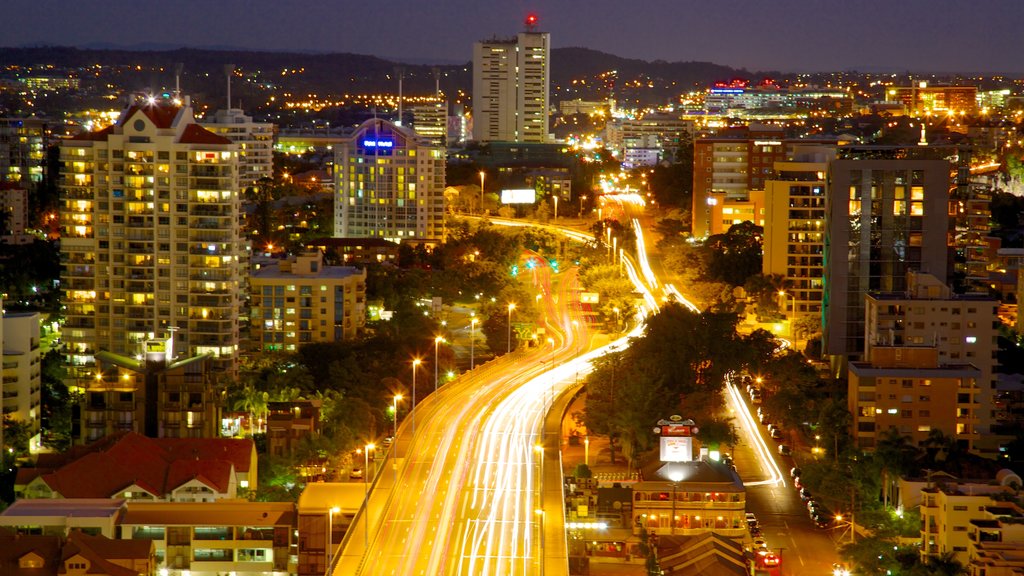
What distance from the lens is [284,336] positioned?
32.8m

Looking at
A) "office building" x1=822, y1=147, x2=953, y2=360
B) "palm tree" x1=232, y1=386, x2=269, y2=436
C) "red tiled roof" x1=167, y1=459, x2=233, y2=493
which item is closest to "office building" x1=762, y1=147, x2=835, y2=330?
"office building" x1=822, y1=147, x2=953, y2=360

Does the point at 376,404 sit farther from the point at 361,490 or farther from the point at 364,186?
the point at 364,186

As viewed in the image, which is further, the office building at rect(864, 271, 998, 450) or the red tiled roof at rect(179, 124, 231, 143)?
the red tiled roof at rect(179, 124, 231, 143)

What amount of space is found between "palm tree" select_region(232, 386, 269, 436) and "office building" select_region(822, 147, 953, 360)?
11066 mm

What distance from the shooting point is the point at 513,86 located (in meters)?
80.4

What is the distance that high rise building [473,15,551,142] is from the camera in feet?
262

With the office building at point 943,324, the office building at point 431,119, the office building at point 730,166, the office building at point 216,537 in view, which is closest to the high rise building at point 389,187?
the office building at point 730,166

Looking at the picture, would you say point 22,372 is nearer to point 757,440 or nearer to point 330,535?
point 330,535

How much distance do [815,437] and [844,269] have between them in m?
6.11

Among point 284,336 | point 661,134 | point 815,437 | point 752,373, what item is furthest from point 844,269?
point 661,134

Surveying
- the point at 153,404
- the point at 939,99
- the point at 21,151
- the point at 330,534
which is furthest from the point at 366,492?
the point at 939,99

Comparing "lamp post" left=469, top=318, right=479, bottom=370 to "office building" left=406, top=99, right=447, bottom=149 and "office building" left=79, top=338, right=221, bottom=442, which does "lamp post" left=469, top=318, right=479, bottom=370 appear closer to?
"office building" left=79, top=338, right=221, bottom=442

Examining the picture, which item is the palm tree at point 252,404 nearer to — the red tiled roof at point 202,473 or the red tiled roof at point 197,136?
the red tiled roof at point 202,473

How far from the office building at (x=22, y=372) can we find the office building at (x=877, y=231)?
576 inches
